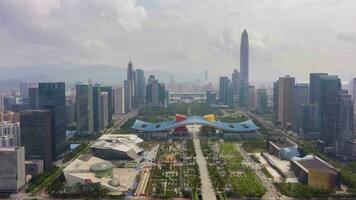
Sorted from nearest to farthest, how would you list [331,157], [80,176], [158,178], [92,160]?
[80,176] < [158,178] < [92,160] < [331,157]

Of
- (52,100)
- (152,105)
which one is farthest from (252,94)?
(52,100)

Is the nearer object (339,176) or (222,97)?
(339,176)

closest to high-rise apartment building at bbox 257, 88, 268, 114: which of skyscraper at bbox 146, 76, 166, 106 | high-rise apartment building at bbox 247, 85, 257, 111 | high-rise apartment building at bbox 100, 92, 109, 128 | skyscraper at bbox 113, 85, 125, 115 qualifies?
high-rise apartment building at bbox 247, 85, 257, 111

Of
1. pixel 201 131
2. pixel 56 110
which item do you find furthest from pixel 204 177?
pixel 201 131

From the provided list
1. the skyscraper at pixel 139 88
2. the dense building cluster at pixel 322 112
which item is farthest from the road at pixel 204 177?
the skyscraper at pixel 139 88

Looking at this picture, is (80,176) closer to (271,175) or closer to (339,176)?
(271,175)

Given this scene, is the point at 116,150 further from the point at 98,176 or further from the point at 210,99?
the point at 210,99
